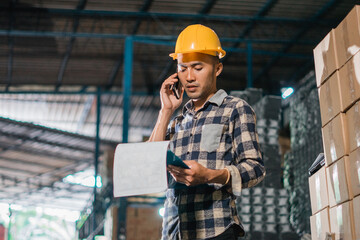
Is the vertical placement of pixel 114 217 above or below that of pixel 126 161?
above

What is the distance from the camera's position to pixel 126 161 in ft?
6.61

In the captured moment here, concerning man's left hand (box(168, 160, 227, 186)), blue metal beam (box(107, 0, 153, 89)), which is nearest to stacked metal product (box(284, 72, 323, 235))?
blue metal beam (box(107, 0, 153, 89))

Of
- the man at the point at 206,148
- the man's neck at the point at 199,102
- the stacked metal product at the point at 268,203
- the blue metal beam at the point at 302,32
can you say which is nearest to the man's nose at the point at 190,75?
the man at the point at 206,148

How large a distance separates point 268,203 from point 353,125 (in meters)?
6.47

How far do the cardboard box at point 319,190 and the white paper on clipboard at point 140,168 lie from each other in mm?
1854

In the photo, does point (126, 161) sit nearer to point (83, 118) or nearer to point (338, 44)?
point (338, 44)

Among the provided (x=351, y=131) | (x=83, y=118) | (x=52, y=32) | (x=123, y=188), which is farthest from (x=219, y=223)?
(x=83, y=118)

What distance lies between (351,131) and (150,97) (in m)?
16.6

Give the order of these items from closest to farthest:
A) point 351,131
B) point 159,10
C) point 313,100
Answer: point 351,131
point 313,100
point 159,10

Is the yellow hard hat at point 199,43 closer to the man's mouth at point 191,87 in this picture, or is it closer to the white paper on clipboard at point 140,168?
the man's mouth at point 191,87

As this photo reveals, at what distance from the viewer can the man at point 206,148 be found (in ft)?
7.14

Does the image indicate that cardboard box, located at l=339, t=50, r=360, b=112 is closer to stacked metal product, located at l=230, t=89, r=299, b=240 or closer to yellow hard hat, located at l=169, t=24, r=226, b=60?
yellow hard hat, located at l=169, t=24, r=226, b=60

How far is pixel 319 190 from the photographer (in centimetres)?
367

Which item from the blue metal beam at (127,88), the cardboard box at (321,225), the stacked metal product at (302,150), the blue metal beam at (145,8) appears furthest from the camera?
the blue metal beam at (145,8)
